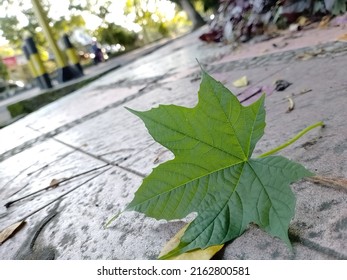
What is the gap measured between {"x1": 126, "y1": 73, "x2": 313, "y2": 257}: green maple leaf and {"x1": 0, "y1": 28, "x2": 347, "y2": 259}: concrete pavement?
2.9 inches

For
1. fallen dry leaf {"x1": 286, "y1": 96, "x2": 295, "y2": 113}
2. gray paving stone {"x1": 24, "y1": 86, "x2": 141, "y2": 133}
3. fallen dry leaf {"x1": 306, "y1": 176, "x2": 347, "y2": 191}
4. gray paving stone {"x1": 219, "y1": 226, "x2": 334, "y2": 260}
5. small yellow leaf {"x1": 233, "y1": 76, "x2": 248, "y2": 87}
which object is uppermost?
gray paving stone {"x1": 24, "y1": 86, "x2": 141, "y2": 133}

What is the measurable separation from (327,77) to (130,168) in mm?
933

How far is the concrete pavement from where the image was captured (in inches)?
24.9

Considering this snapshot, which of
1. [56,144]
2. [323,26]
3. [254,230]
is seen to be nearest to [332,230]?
[254,230]

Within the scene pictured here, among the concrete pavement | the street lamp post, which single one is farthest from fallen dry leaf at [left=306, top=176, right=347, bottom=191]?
the street lamp post

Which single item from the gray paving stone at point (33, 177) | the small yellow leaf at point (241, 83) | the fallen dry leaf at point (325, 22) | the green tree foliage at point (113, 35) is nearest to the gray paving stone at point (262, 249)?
the gray paving stone at point (33, 177)

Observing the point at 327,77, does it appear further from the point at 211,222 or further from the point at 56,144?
the point at 56,144

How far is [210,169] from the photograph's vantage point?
647 millimetres

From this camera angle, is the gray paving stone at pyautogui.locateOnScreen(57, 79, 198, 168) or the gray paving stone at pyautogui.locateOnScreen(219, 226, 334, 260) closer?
the gray paving stone at pyautogui.locateOnScreen(219, 226, 334, 260)

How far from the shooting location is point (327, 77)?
1426 mm

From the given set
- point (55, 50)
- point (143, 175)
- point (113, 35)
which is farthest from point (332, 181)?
point (113, 35)

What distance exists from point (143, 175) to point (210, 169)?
49 centimetres

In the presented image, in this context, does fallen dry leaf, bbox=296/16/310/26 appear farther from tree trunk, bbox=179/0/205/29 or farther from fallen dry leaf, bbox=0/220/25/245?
tree trunk, bbox=179/0/205/29

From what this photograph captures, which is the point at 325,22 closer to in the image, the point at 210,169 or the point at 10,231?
the point at 210,169
